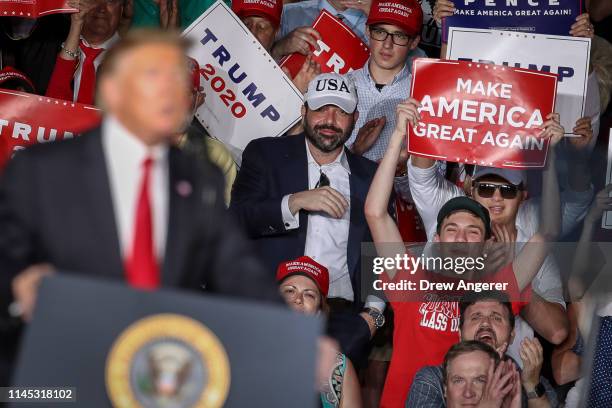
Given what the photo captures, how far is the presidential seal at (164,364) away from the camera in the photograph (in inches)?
96.9

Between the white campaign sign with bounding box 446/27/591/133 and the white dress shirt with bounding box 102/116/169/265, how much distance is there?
3015 millimetres

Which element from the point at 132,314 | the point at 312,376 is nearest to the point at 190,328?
the point at 132,314

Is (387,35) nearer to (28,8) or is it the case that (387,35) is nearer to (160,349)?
(28,8)

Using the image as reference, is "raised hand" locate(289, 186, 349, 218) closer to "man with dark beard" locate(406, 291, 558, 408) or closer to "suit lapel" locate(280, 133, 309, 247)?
"suit lapel" locate(280, 133, 309, 247)

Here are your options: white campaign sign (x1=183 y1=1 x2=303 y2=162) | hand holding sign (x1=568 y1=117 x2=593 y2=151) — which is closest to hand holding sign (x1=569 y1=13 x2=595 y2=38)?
hand holding sign (x1=568 y1=117 x2=593 y2=151)

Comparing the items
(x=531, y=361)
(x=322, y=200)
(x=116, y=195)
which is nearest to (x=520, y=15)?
(x=322, y=200)

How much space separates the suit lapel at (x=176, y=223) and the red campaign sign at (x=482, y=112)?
2.45 m

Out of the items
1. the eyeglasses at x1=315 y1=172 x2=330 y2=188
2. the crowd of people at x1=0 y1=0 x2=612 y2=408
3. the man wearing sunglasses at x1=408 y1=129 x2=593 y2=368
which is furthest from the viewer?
the eyeglasses at x1=315 y1=172 x2=330 y2=188

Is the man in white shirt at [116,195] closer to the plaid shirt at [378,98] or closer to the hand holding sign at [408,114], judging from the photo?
the hand holding sign at [408,114]

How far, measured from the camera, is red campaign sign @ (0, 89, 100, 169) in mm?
4887

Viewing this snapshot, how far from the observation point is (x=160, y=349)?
2.47m

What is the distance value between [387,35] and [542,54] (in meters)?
0.74

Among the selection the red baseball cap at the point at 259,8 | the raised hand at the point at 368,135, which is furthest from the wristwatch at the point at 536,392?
the red baseball cap at the point at 259,8

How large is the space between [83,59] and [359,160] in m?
1.37
